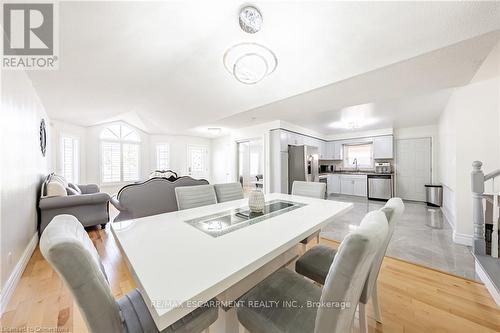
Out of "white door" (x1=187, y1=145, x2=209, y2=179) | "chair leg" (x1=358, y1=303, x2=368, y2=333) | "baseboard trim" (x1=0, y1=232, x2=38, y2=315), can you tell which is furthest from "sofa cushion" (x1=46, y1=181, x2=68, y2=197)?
"white door" (x1=187, y1=145, x2=209, y2=179)

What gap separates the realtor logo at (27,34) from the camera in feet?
5.38

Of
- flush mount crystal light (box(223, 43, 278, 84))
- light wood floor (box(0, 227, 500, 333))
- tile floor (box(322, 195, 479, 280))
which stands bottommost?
light wood floor (box(0, 227, 500, 333))

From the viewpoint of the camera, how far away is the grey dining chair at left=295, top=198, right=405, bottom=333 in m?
1.11

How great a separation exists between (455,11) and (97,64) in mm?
3927

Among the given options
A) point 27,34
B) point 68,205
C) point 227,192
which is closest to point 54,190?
point 68,205

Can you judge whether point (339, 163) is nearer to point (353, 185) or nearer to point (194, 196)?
point (353, 185)

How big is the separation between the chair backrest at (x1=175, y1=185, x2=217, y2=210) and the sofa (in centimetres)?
227

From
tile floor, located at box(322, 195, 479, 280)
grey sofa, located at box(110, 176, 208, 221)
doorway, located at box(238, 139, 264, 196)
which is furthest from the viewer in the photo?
doorway, located at box(238, 139, 264, 196)

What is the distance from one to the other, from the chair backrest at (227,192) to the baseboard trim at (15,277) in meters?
1.97

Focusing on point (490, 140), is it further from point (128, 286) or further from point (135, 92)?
point (135, 92)

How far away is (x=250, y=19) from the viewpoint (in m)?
1.99

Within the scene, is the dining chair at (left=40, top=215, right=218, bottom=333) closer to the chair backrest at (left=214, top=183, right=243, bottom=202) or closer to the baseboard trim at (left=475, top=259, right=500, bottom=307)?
the chair backrest at (left=214, top=183, right=243, bottom=202)

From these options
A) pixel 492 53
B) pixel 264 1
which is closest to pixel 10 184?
pixel 264 1

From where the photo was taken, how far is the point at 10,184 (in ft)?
5.98
